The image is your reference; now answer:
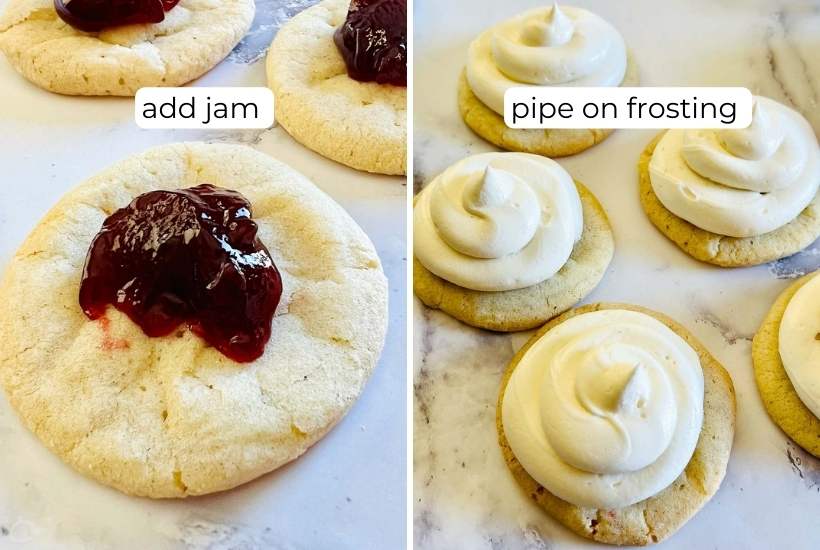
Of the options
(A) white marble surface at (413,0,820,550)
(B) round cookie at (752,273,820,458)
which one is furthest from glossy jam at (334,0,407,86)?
(B) round cookie at (752,273,820,458)

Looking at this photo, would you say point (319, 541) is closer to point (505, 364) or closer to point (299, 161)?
point (505, 364)

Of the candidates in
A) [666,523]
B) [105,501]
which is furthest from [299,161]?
[666,523]

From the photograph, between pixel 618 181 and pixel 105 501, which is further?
pixel 618 181

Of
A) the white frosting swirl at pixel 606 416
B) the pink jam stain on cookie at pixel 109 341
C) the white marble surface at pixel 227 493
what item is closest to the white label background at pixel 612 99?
the white marble surface at pixel 227 493

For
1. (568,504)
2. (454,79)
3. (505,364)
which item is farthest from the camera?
(454,79)

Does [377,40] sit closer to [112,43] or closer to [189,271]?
[112,43]

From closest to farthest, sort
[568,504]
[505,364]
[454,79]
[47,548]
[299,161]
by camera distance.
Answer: [47,548] → [568,504] → [505,364] → [299,161] → [454,79]

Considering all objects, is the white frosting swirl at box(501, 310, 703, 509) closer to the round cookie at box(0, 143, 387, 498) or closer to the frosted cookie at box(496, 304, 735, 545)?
the frosted cookie at box(496, 304, 735, 545)

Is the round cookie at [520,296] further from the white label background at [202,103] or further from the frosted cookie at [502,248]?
the white label background at [202,103]
